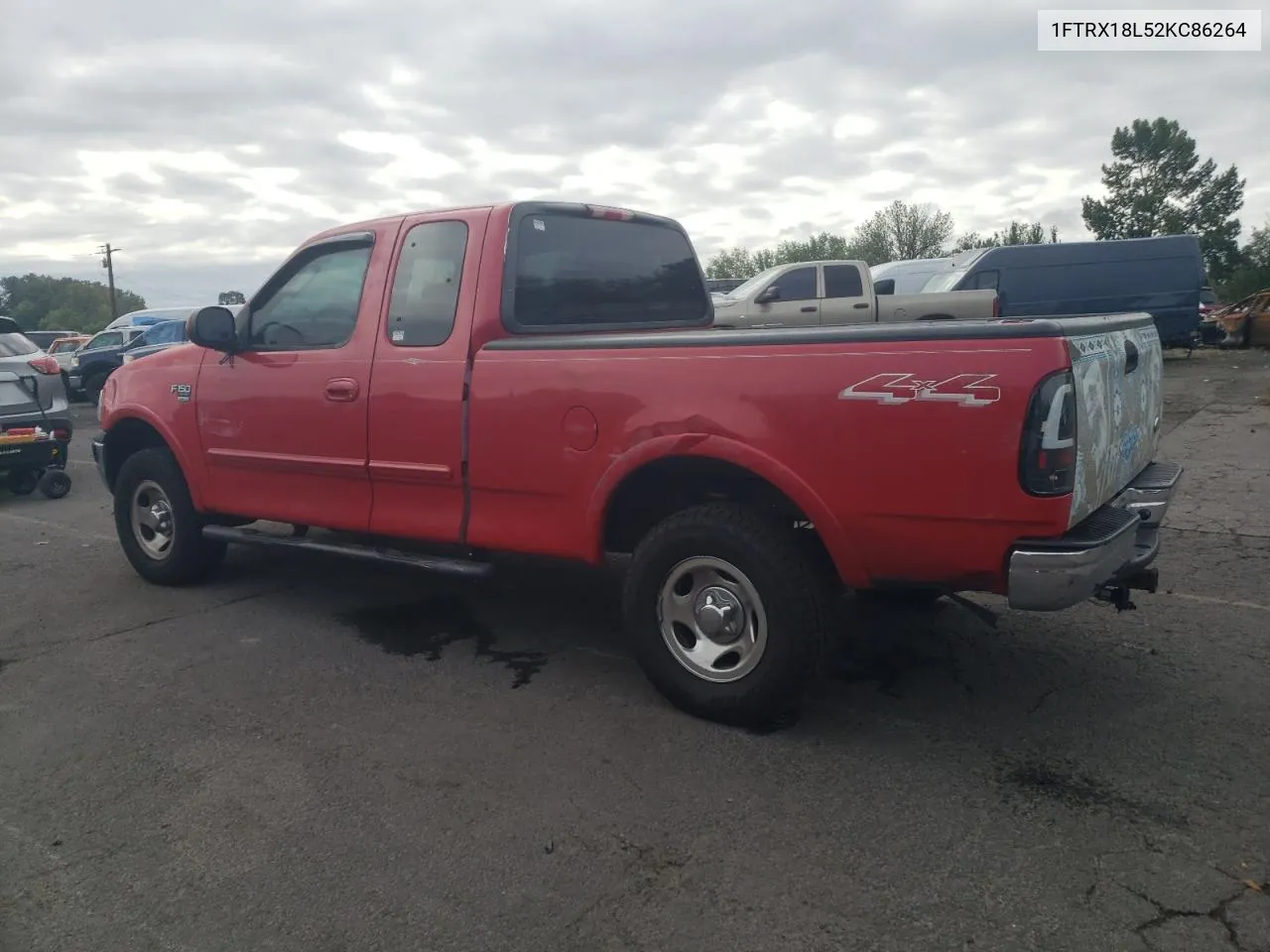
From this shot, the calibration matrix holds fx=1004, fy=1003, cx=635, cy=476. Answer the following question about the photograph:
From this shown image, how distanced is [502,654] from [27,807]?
6.44 feet

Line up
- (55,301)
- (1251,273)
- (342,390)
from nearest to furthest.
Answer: (342,390) → (1251,273) → (55,301)

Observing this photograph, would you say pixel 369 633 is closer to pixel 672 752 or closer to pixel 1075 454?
pixel 672 752

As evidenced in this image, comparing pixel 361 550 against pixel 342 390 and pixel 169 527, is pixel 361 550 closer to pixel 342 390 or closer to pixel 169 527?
pixel 342 390

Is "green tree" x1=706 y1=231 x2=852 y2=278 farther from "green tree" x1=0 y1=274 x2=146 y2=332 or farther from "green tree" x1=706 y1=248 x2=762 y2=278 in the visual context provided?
"green tree" x1=0 y1=274 x2=146 y2=332

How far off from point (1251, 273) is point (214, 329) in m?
51.4

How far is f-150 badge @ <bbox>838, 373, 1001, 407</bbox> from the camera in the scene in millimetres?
3094

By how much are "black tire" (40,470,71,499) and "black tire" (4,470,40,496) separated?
1.08 feet

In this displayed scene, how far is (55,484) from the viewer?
375 inches

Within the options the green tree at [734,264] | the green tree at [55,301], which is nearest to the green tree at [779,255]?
the green tree at [734,264]

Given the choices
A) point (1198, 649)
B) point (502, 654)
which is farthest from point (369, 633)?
point (1198, 649)

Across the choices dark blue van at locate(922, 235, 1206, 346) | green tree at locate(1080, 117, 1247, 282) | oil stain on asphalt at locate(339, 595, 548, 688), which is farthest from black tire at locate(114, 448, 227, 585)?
green tree at locate(1080, 117, 1247, 282)

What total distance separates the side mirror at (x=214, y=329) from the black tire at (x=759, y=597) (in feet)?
8.97

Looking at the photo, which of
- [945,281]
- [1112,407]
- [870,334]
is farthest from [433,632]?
[945,281]

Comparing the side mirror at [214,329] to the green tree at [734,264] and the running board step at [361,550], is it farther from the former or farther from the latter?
the green tree at [734,264]
